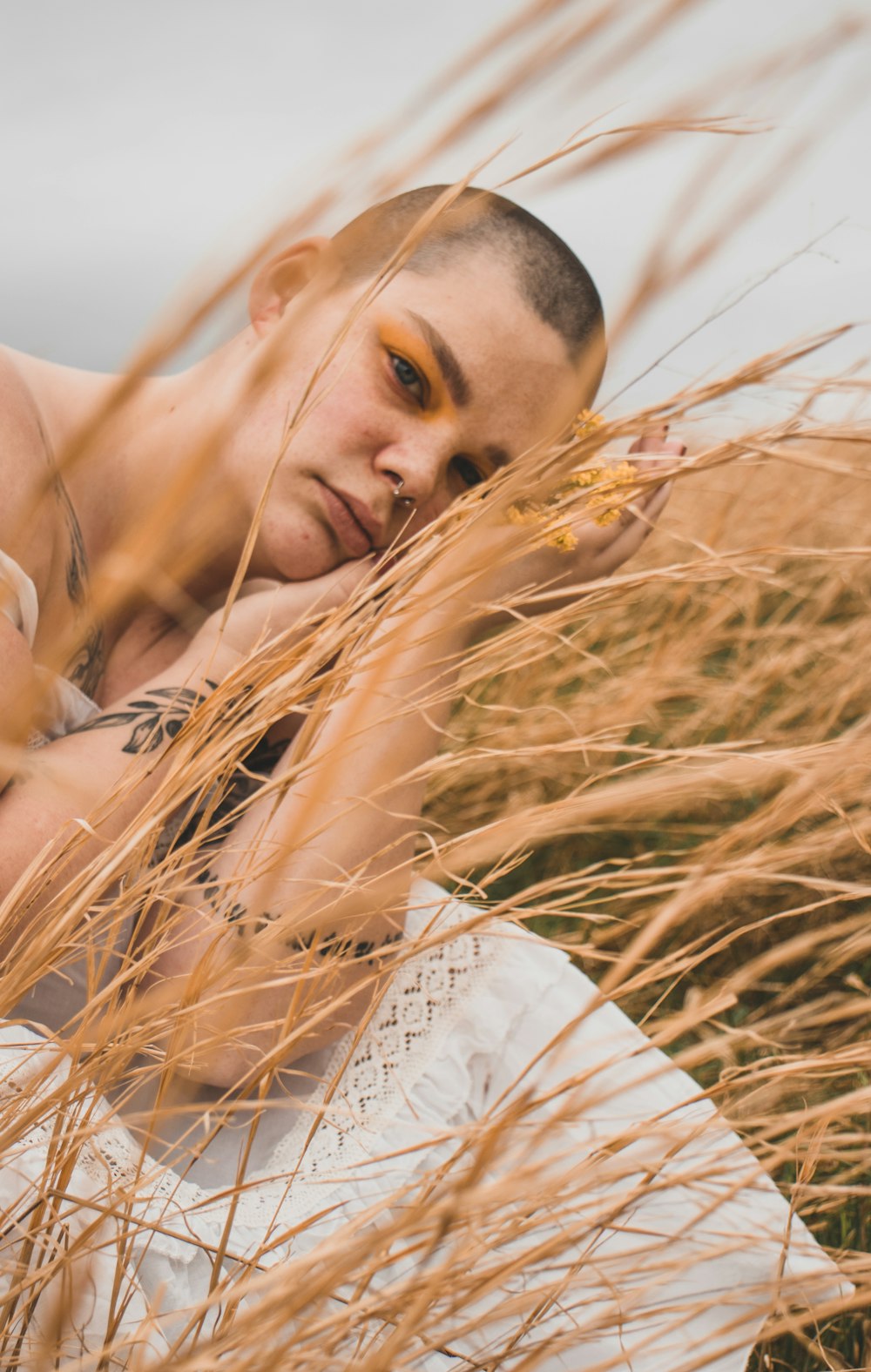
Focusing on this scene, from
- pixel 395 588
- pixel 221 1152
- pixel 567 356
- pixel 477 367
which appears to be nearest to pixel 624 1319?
pixel 395 588

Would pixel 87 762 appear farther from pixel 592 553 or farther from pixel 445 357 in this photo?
pixel 592 553

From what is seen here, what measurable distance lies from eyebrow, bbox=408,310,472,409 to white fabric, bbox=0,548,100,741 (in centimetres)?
55

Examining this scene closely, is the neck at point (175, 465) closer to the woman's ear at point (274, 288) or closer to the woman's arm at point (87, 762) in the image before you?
the woman's arm at point (87, 762)

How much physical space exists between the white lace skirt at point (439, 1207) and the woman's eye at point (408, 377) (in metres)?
0.63

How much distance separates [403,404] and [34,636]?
52 cm

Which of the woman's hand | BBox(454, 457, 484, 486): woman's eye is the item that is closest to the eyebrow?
BBox(454, 457, 484, 486): woman's eye

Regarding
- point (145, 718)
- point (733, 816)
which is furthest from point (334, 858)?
point (733, 816)

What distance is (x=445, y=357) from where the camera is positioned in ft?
4.11

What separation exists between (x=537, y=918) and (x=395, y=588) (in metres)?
1.17

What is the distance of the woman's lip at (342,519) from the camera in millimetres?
1328

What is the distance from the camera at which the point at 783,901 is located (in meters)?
1.63

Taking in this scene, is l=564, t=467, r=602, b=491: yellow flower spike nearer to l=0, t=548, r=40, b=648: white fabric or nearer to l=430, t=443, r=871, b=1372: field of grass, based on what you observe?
l=430, t=443, r=871, b=1372: field of grass

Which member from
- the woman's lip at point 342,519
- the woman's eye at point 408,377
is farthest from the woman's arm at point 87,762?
the woman's eye at point 408,377

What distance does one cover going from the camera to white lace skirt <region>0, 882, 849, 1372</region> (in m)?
0.45
